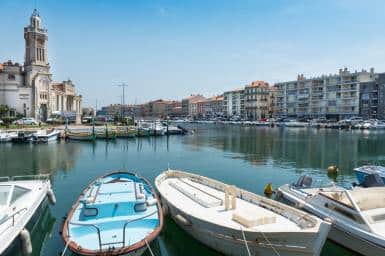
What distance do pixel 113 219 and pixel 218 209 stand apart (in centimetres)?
403

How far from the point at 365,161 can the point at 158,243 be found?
31834mm

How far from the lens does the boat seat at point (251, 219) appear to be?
1081 cm

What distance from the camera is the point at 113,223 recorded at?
1131 centimetres

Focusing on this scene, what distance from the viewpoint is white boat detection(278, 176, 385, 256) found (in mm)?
10822

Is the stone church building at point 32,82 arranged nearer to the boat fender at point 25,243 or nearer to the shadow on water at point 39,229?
the shadow on water at point 39,229

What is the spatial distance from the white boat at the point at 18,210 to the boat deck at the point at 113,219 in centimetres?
170

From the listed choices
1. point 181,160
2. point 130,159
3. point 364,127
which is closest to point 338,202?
point 181,160

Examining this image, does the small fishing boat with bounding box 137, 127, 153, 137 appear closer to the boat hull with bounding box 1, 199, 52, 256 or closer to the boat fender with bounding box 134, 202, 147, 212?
the boat hull with bounding box 1, 199, 52, 256

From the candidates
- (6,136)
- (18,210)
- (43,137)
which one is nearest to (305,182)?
(18,210)

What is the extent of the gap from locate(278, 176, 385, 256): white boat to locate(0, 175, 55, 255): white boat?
11.0 m

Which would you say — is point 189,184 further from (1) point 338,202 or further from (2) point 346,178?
(2) point 346,178

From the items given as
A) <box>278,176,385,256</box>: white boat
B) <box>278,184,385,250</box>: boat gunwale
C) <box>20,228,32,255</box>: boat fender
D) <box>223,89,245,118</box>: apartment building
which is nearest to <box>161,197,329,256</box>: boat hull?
<box>278,184,385,250</box>: boat gunwale

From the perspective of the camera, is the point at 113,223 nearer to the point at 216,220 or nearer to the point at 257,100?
the point at 216,220

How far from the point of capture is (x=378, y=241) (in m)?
10.3
